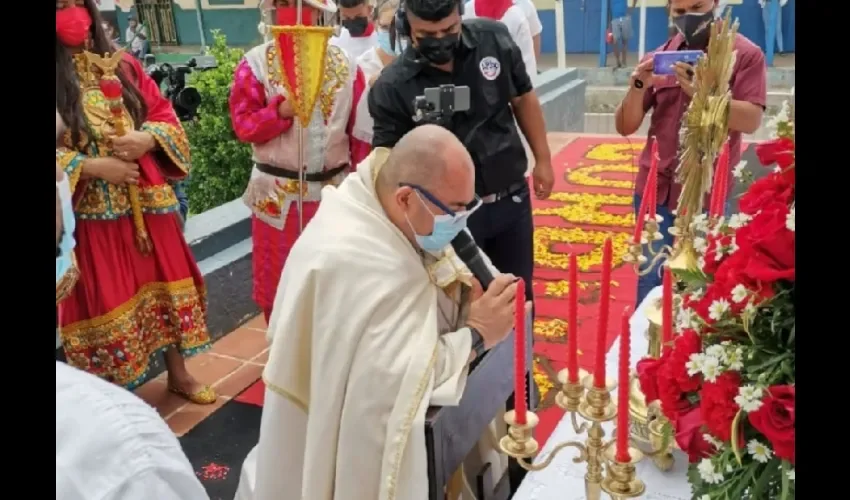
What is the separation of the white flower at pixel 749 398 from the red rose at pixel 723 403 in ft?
0.12

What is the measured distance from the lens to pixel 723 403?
940mm

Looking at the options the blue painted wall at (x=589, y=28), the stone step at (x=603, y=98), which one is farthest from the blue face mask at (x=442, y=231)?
the blue painted wall at (x=589, y=28)

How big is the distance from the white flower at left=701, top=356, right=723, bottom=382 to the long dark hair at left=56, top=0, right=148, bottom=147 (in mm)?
2381

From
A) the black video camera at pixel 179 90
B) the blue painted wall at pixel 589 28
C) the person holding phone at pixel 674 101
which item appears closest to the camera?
the person holding phone at pixel 674 101

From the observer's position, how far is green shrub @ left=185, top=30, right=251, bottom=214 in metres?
4.79

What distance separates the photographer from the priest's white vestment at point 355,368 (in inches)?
65.8

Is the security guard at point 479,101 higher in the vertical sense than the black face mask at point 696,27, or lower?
lower

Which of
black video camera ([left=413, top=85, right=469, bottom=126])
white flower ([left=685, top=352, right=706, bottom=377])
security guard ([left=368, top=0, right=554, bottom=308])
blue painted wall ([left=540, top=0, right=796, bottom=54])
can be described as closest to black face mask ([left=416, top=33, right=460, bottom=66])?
security guard ([left=368, top=0, right=554, bottom=308])

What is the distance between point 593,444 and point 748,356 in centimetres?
29

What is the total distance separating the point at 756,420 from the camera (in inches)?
34.6

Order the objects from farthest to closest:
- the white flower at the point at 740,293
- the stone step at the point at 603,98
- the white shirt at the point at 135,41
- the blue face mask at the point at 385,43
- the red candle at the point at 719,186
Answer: the stone step at the point at 603,98
the white shirt at the point at 135,41
the blue face mask at the point at 385,43
the red candle at the point at 719,186
the white flower at the point at 740,293

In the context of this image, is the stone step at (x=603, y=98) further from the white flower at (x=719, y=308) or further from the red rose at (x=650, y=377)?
the white flower at (x=719, y=308)

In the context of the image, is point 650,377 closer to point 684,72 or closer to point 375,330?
point 375,330
